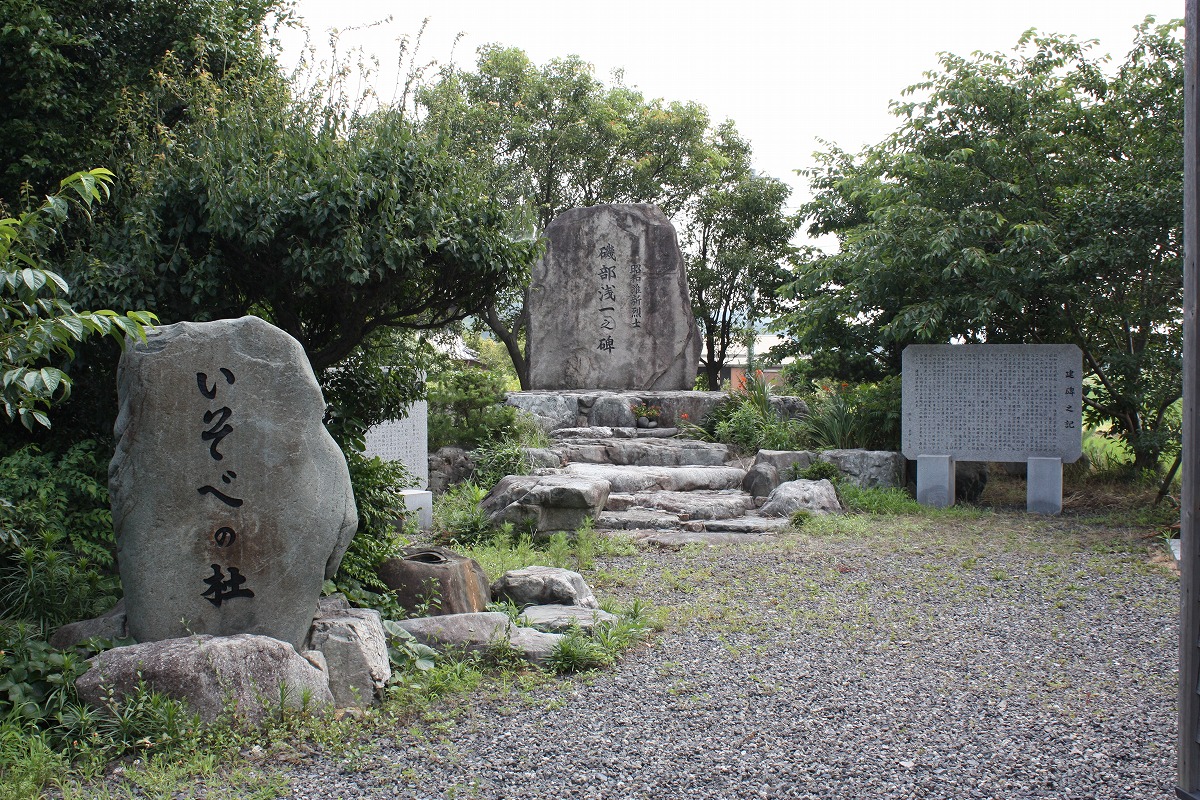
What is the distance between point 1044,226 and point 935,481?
9.62 ft

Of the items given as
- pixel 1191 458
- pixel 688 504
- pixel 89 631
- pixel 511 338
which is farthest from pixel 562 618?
pixel 511 338

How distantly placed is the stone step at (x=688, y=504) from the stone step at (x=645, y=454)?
4.04ft

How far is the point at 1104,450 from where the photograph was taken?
11.6 metres

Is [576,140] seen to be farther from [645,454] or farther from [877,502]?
[877,502]

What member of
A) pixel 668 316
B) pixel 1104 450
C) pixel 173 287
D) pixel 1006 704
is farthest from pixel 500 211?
pixel 1104 450

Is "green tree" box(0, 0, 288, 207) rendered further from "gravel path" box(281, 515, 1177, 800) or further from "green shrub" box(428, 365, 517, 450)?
"green shrub" box(428, 365, 517, 450)

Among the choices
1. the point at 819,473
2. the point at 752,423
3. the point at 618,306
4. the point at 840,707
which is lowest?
the point at 840,707

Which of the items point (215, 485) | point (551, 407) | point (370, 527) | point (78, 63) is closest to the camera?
point (215, 485)

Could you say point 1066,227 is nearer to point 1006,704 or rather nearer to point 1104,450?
point 1104,450

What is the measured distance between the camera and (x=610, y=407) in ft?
41.6

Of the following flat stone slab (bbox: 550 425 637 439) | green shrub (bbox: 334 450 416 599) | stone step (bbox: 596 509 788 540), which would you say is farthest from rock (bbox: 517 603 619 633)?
flat stone slab (bbox: 550 425 637 439)

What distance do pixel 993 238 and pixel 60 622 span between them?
9332 mm

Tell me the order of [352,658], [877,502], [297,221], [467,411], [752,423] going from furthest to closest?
[752,423]
[467,411]
[877,502]
[297,221]
[352,658]

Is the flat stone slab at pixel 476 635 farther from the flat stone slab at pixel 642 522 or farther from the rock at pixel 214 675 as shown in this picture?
the flat stone slab at pixel 642 522
